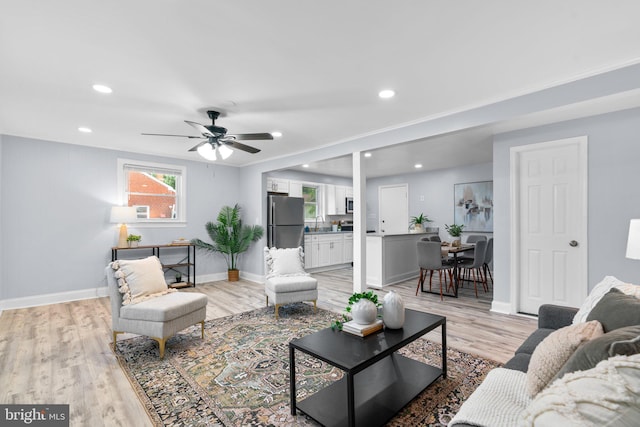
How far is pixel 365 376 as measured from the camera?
228 cm

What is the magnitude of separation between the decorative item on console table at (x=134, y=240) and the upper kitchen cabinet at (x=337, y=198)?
14.6 ft

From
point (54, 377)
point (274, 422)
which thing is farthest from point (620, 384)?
point (54, 377)

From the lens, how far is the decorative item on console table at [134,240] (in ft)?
16.5

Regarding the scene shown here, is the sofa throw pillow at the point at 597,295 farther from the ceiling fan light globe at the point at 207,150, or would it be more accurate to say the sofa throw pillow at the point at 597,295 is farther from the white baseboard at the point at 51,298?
the white baseboard at the point at 51,298

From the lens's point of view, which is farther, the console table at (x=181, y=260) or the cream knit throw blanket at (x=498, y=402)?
the console table at (x=181, y=260)

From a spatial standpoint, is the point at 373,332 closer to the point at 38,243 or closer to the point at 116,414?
the point at 116,414

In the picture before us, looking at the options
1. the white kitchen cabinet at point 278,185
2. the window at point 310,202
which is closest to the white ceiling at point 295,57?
the white kitchen cabinet at point 278,185

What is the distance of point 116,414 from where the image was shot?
1.96m

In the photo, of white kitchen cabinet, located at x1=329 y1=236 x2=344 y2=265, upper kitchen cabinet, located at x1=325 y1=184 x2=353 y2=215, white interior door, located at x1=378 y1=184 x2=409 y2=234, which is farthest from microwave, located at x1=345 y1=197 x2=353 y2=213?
white kitchen cabinet, located at x1=329 y1=236 x2=344 y2=265

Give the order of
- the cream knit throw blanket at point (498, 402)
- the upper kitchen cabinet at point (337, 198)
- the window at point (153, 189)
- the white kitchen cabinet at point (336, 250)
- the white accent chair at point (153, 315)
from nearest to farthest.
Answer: the cream knit throw blanket at point (498, 402), the white accent chair at point (153, 315), the window at point (153, 189), the white kitchen cabinet at point (336, 250), the upper kitchen cabinet at point (337, 198)

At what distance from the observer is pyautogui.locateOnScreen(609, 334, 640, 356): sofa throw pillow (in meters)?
0.89

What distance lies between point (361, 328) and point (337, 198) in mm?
6392

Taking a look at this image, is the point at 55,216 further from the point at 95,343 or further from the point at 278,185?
the point at 278,185

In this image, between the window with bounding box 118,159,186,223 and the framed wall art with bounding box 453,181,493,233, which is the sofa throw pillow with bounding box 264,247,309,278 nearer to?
the window with bounding box 118,159,186,223
